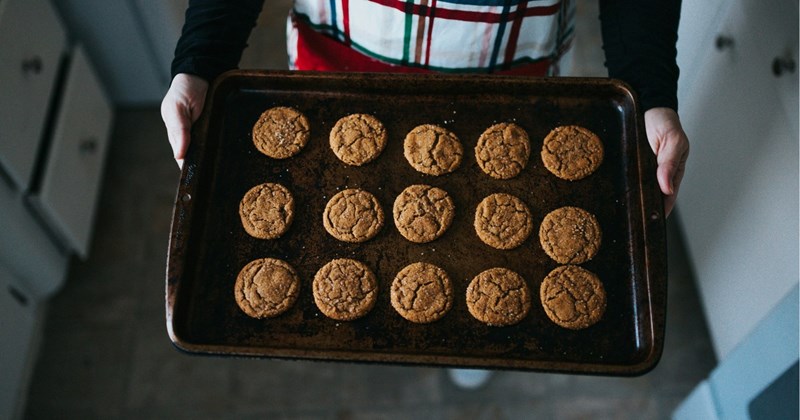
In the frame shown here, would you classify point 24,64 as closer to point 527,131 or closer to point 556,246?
point 527,131

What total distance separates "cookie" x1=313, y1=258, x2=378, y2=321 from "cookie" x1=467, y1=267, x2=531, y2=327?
0.18m

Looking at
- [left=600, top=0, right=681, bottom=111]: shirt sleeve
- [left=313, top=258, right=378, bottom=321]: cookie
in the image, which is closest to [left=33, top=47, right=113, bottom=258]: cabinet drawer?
[left=313, top=258, right=378, bottom=321]: cookie

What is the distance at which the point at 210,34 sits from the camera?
1115mm

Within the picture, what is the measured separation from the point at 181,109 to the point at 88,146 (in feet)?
3.16

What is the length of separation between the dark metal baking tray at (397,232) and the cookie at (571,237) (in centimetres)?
2

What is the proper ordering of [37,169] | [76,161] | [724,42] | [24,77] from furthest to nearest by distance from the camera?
1. [76,161]
2. [37,169]
3. [24,77]
4. [724,42]

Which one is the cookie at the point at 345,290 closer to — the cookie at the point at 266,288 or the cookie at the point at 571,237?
the cookie at the point at 266,288

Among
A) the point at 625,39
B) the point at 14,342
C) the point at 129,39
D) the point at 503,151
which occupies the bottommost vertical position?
the point at 14,342

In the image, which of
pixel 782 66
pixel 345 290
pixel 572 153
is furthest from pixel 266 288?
pixel 782 66

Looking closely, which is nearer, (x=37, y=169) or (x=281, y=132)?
(x=281, y=132)

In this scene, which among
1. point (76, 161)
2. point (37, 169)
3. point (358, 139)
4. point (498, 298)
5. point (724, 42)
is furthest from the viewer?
point (76, 161)

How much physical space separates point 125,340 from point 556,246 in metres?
1.34

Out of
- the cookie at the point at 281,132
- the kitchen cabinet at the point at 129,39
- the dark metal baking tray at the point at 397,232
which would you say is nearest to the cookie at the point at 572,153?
the dark metal baking tray at the point at 397,232

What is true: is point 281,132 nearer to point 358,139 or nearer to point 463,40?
point 358,139
